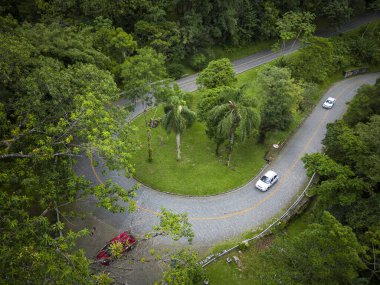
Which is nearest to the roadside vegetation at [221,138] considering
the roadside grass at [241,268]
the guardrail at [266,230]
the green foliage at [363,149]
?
the guardrail at [266,230]

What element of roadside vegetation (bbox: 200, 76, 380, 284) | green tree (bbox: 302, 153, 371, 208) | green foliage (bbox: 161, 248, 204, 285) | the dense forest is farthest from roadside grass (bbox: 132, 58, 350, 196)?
green foliage (bbox: 161, 248, 204, 285)

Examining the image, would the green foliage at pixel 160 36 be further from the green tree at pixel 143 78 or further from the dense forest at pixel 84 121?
the green tree at pixel 143 78

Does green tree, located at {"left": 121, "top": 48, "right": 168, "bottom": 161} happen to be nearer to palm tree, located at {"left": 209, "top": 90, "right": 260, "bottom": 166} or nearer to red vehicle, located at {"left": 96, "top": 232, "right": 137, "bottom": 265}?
palm tree, located at {"left": 209, "top": 90, "right": 260, "bottom": 166}

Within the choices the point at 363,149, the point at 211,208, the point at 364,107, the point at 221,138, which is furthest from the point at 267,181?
the point at 364,107

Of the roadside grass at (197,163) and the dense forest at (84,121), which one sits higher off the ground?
the dense forest at (84,121)

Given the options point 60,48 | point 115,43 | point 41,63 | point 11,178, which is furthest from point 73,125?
point 115,43

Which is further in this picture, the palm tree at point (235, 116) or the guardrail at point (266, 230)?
the palm tree at point (235, 116)

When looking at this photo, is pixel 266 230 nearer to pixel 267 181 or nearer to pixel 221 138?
pixel 267 181


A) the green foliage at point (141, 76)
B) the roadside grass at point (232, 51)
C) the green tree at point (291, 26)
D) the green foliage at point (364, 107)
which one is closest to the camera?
the green foliage at point (141, 76)
